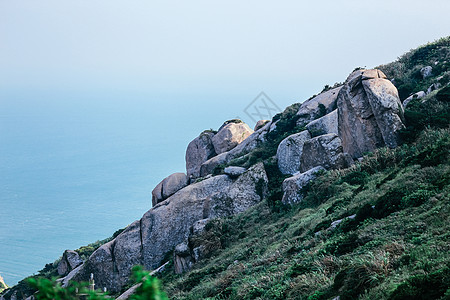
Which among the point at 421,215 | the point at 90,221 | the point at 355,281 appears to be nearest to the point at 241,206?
the point at 421,215

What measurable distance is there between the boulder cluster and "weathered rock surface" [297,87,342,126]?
0.32 feet

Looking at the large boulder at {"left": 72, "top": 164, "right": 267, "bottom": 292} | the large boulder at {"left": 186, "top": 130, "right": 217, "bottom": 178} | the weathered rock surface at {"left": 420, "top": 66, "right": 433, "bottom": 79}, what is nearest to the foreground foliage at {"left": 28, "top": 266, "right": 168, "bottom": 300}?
the large boulder at {"left": 72, "top": 164, "right": 267, "bottom": 292}

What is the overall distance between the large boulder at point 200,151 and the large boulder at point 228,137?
81 centimetres

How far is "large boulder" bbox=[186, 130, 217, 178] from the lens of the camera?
47.3 m

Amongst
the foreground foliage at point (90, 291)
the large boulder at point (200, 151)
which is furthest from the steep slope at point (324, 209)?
the foreground foliage at point (90, 291)

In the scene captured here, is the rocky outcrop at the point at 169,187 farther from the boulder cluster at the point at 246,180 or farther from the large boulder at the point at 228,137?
the large boulder at the point at 228,137

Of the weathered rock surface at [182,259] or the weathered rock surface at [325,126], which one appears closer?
the weathered rock surface at [182,259]

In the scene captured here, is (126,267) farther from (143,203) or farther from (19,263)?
(143,203)

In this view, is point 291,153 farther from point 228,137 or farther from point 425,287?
point 425,287

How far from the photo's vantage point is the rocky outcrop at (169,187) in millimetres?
37844

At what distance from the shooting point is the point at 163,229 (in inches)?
1233

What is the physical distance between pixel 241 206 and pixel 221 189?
10.5 feet

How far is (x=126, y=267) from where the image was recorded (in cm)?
3102

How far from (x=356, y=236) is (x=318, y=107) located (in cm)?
2749
